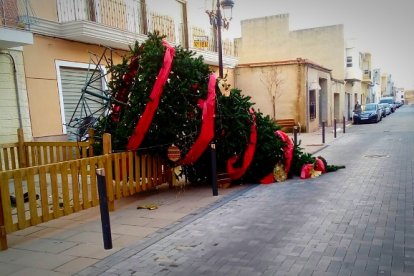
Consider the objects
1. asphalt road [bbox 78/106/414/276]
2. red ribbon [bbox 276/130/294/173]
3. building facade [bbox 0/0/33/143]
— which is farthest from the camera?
building facade [bbox 0/0/33/143]

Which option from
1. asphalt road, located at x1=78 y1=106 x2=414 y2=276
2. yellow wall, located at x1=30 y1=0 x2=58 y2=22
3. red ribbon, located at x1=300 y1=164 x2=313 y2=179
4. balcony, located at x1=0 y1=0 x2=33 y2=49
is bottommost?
asphalt road, located at x1=78 y1=106 x2=414 y2=276

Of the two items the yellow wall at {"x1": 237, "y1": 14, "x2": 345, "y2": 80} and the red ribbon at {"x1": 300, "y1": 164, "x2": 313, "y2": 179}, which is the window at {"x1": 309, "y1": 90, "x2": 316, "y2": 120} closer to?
the yellow wall at {"x1": 237, "y1": 14, "x2": 345, "y2": 80}

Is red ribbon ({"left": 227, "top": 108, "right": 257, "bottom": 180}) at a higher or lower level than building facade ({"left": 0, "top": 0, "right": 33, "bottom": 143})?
lower

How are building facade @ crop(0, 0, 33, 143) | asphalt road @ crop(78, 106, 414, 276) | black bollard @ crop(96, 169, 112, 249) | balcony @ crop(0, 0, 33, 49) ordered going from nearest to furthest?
asphalt road @ crop(78, 106, 414, 276), black bollard @ crop(96, 169, 112, 249), balcony @ crop(0, 0, 33, 49), building facade @ crop(0, 0, 33, 143)

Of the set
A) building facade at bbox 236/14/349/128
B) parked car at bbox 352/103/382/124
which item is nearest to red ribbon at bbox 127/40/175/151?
building facade at bbox 236/14/349/128

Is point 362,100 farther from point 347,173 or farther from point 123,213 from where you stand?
point 123,213

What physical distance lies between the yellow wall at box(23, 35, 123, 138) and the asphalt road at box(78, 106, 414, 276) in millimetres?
6608

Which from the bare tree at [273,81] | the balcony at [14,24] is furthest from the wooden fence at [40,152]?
the bare tree at [273,81]

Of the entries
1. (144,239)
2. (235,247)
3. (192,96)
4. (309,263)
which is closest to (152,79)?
(192,96)

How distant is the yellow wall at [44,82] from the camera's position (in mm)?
10273

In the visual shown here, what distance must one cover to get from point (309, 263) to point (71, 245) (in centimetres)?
308

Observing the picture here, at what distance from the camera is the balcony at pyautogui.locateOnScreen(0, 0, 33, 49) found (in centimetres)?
881

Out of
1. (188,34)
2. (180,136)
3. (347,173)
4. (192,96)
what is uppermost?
(188,34)

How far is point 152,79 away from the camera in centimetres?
721
